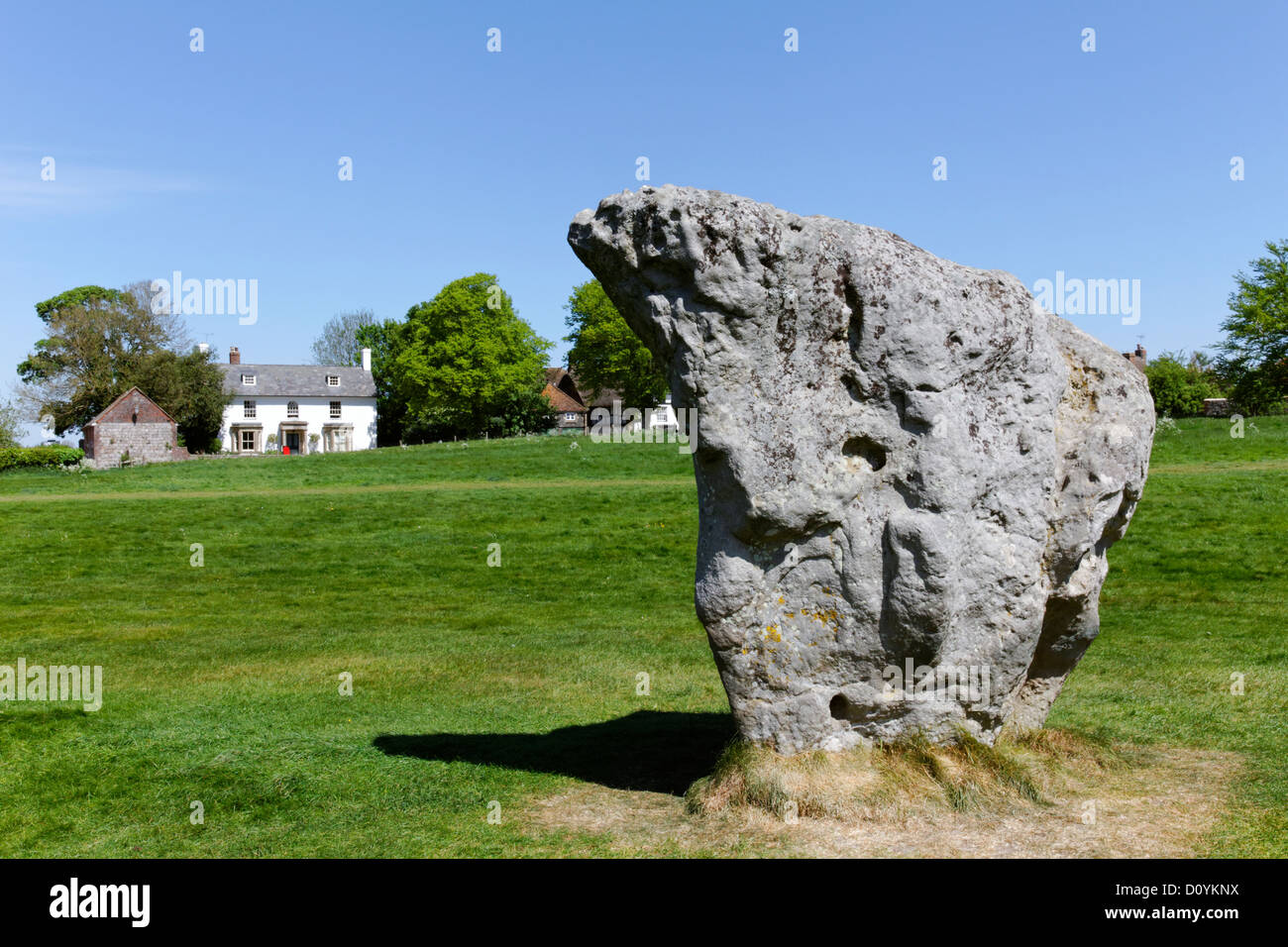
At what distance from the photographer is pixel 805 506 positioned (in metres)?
8.04

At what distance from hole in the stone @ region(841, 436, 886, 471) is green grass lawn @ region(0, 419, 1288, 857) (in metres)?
3.20

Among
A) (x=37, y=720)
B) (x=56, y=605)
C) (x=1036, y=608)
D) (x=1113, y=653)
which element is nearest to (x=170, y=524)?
(x=56, y=605)

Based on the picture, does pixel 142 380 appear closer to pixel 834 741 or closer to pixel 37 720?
pixel 37 720

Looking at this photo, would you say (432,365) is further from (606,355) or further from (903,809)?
(903,809)

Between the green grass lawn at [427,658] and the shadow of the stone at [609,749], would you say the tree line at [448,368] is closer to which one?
the green grass lawn at [427,658]

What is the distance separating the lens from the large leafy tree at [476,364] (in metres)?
69.8

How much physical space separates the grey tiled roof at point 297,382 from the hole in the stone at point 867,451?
265 ft

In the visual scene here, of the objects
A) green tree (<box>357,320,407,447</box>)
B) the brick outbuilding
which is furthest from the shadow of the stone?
green tree (<box>357,320,407,447</box>)

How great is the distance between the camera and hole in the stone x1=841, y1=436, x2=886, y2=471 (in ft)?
27.0

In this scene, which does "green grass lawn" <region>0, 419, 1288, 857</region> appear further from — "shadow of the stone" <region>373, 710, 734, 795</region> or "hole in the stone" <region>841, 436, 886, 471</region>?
"hole in the stone" <region>841, 436, 886, 471</region>

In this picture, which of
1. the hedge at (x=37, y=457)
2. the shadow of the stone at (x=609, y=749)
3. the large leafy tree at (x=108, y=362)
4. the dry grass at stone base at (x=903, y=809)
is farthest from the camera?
the large leafy tree at (x=108, y=362)

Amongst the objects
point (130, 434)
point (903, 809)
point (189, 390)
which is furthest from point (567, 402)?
point (903, 809)

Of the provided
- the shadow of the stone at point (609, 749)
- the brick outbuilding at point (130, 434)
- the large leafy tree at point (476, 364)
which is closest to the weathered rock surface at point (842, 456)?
the shadow of the stone at point (609, 749)
